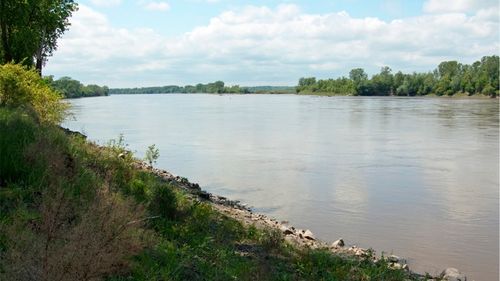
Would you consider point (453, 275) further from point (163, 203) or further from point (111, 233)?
point (111, 233)

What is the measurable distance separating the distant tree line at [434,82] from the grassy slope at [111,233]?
113 metres

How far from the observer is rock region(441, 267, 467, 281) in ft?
29.2

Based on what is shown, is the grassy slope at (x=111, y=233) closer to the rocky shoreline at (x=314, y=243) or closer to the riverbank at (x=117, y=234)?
the riverbank at (x=117, y=234)

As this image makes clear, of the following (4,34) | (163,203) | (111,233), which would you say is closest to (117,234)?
(111,233)

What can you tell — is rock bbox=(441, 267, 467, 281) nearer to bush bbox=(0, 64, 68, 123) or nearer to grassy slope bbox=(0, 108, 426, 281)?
grassy slope bbox=(0, 108, 426, 281)

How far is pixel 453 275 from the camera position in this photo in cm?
910

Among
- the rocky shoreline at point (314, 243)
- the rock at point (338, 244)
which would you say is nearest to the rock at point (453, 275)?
the rocky shoreline at point (314, 243)

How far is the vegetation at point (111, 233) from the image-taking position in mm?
4711

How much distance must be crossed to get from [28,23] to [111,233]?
84.1 feet

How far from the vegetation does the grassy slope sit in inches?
0.5

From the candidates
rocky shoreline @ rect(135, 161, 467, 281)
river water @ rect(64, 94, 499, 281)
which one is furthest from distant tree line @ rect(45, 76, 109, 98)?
rocky shoreline @ rect(135, 161, 467, 281)

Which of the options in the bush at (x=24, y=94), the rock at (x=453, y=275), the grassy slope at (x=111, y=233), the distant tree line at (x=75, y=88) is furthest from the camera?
the distant tree line at (x=75, y=88)

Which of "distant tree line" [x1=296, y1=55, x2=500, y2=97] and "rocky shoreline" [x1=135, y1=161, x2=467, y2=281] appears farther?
"distant tree line" [x1=296, y1=55, x2=500, y2=97]

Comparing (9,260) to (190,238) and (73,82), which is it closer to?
(190,238)
